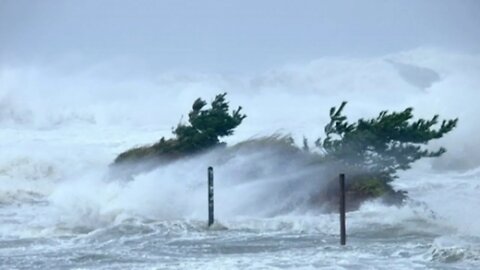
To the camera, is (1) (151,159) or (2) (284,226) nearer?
(2) (284,226)

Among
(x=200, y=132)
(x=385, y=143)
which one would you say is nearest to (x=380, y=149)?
(x=385, y=143)

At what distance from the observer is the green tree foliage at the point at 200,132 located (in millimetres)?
24469

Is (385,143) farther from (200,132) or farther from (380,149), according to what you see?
(200,132)

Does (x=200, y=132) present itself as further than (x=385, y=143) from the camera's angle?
Yes

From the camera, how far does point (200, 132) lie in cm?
2462

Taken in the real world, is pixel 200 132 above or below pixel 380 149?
above

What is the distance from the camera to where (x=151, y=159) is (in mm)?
24766

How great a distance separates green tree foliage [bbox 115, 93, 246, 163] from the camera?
963 inches

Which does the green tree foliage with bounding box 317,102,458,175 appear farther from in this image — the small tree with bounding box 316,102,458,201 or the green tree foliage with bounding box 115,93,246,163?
the green tree foliage with bounding box 115,93,246,163

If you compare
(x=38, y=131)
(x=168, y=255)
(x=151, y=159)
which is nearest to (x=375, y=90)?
(x=38, y=131)

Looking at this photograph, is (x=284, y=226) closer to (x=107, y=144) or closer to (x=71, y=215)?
(x=71, y=215)

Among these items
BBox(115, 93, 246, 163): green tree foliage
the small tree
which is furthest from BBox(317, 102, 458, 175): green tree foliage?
BBox(115, 93, 246, 163): green tree foliage

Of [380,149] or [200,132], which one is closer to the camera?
[380,149]

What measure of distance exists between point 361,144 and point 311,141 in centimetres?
659
